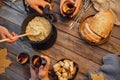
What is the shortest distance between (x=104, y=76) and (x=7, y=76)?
0.63m

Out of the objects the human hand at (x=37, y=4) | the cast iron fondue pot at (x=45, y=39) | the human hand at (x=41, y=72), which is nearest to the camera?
the human hand at (x=41, y=72)

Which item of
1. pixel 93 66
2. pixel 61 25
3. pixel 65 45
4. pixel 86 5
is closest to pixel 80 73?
pixel 93 66

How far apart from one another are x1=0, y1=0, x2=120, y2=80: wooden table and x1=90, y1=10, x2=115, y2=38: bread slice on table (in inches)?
3.4

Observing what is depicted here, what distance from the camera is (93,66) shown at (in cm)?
163

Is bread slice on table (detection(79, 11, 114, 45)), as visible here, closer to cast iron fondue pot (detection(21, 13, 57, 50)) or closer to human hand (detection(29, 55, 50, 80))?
cast iron fondue pot (detection(21, 13, 57, 50))

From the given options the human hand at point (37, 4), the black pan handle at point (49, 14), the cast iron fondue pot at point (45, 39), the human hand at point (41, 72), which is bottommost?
the human hand at point (41, 72)

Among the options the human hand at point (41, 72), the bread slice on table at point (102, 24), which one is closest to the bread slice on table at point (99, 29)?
the bread slice on table at point (102, 24)

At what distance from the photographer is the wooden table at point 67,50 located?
5.39 ft

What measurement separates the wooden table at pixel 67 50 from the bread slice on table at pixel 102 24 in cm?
9

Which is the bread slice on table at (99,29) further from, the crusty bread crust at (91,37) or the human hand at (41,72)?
the human hand at (41,72)

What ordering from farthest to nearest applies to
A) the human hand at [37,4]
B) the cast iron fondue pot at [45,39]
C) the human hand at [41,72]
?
the human hand at [37,4]
the cast iron fondue pot at [45,39]
the human hand at [41,72]

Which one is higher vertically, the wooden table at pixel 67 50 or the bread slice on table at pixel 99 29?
the bread slice on table at pixel 99 29

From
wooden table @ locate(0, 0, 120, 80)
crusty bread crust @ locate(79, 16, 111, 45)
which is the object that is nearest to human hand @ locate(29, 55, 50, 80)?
wooden table @ locate(0, 0, 120, 80)

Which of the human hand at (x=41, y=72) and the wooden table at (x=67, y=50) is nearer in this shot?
the human hand at (x=41, y=72)
